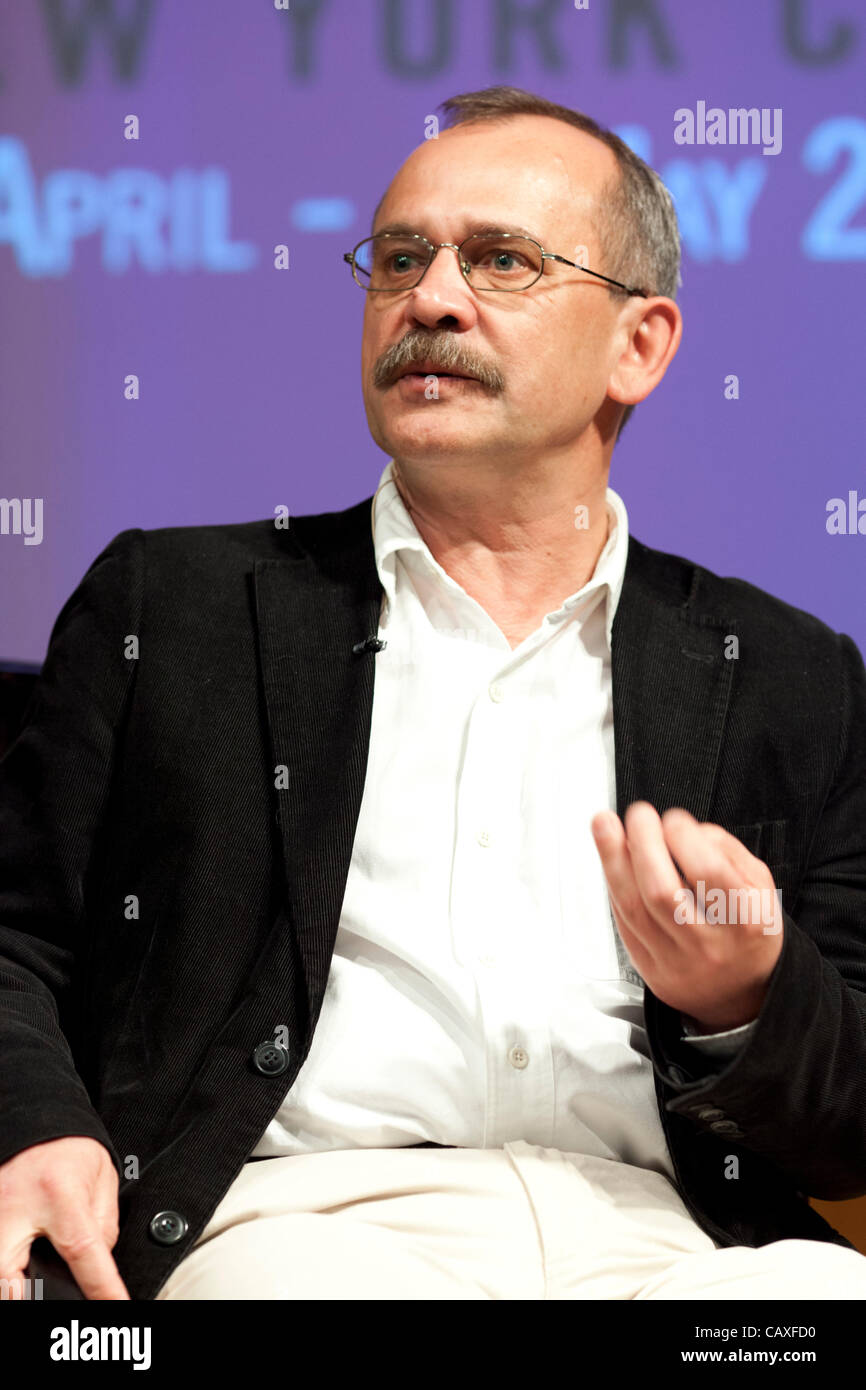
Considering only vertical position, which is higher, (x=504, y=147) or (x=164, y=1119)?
(x=504, y=147)

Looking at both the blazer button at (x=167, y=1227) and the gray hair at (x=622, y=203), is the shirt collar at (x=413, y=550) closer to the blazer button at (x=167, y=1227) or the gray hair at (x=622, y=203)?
the gray hair at (x=622, y=203)

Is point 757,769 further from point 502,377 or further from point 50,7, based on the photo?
point 50,7

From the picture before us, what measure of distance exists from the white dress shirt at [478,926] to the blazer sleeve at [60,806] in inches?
12.9

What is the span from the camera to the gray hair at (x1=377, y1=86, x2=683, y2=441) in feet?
7.61

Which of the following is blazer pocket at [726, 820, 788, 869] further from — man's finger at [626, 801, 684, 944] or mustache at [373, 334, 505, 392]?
mustache at [373, 334, 505, 392]

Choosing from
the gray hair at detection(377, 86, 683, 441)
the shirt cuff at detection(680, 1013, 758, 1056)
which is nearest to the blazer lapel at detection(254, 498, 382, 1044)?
the shirt cuff at detection(680, 1013, 758, 1056)

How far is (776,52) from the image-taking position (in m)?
2.81

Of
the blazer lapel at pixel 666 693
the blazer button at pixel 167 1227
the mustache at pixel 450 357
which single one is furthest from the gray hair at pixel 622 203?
the blazer button at pixel 167 1227

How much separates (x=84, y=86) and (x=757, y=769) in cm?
186

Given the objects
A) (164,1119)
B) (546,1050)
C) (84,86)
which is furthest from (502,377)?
(84,86)

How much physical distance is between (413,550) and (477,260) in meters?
0.43

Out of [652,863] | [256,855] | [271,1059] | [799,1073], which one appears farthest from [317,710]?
[799,1073]

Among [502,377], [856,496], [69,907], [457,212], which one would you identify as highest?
[457,212]

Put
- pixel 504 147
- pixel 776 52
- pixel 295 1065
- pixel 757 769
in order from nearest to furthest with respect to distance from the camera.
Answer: pixel 295 1065 → pixel 757 769 → pixel 504 147 → pixel 776 52
